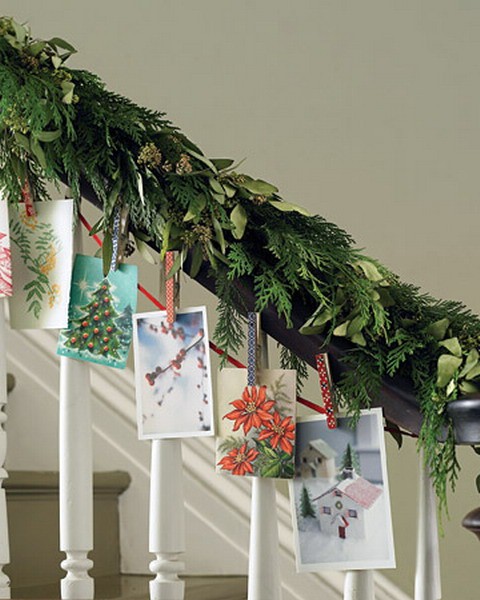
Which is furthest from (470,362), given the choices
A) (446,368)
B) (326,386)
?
(326,386)

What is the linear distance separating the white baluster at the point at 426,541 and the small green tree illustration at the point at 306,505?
0.43ft

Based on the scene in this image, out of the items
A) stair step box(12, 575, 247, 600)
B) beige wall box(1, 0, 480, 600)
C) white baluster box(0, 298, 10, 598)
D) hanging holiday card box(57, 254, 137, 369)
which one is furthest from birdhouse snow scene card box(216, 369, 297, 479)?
beige wall box(1, 0, 480, 600)

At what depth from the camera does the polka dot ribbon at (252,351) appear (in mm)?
964

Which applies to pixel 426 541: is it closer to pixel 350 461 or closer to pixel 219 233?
pixel 350 461

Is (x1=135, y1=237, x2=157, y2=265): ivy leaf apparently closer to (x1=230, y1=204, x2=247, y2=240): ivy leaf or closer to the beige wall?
(x1=230, y1=204, x2=247, y2=240): ivy leaf

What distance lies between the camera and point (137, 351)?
1002 millimetres

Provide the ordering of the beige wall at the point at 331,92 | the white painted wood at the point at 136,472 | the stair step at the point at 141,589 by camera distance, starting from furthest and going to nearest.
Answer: the beige wall at the point at 331,92 < the white painted wood at the point at 136,472 < the stair step at the point at 141,589

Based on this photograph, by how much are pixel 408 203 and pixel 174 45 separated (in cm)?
61

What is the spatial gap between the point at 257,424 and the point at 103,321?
0.18 metres

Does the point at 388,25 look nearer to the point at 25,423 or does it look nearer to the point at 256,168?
the point at 256,168

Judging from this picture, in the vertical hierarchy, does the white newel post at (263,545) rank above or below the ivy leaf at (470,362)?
below

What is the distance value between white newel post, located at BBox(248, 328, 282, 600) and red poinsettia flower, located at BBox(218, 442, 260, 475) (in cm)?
2

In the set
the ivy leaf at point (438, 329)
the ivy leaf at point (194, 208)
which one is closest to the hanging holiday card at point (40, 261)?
the ivy leaf at point (194, 208)

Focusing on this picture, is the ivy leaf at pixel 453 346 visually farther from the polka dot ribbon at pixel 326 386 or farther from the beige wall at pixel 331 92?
the beige wall at pixel 331 92
